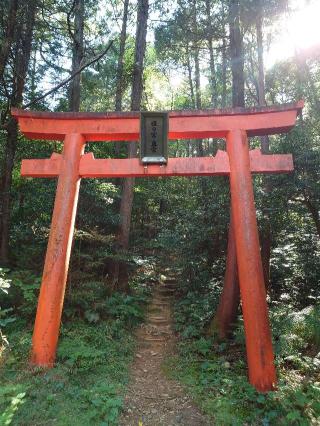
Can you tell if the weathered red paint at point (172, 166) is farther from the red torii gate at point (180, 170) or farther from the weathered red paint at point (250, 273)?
the weathered red paint at point (250, 273)

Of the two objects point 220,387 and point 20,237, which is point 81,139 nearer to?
point 20,237

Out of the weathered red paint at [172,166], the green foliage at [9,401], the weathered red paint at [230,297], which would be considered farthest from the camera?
the weathered red paint at [230,297]

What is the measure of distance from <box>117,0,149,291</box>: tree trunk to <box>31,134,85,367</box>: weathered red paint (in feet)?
12.7

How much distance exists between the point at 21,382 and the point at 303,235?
8460 millimetres

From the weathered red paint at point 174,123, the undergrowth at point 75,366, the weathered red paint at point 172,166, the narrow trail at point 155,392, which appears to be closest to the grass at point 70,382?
the undergrowth at point 75,366

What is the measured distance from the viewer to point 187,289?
34.9ft

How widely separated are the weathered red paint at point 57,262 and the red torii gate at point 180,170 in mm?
15

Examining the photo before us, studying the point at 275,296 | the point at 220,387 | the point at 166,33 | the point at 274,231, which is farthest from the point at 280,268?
the point at 166,33

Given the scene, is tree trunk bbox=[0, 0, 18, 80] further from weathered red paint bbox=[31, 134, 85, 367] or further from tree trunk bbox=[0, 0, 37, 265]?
weathered red paint bbox=[31, 134, 85, 367]

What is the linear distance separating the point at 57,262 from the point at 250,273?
10.3 feet

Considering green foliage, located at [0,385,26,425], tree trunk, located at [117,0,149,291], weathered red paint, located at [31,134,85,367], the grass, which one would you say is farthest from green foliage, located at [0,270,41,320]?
tree trunk, located at [117,0,149,291]

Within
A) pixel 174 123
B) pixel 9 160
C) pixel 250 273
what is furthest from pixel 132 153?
pixel 250 273

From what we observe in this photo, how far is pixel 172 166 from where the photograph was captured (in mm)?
5613

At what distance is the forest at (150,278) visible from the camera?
14.8 feet
